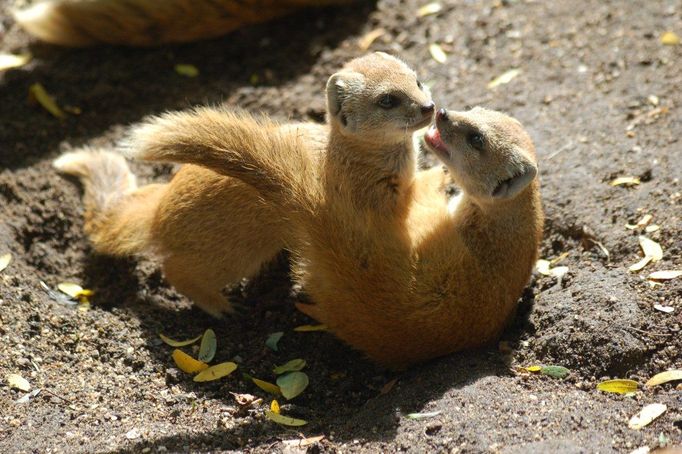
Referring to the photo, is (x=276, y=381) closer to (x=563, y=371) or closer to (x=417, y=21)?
(x=563, y=371)

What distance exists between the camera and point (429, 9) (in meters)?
5.79

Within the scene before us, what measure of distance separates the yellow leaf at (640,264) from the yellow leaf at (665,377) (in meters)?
0.62

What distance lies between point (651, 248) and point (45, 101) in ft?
13.2

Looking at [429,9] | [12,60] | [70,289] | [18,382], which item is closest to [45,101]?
[12,60]

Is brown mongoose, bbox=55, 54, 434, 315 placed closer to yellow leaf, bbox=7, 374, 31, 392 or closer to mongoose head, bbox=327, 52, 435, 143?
mongoose head, bbox=327, 52, 435, 143

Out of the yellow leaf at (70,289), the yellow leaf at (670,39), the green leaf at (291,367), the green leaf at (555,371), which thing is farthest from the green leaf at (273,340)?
the yellow leaf at (670,39)

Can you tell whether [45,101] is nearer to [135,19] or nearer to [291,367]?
[135,19]

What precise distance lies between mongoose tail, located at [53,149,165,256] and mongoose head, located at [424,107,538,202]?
1.61 m

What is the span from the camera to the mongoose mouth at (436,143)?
400 centimetres

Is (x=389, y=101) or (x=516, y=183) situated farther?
(x=389, y=101)

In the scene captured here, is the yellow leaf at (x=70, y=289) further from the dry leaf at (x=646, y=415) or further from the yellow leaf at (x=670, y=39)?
the yellow leaf at (x=670, y=39)

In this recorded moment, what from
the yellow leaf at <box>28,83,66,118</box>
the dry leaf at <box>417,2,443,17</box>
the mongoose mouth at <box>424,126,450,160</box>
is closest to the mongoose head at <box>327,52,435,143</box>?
the mongoose mouth at <box>424,126,450,160</box>

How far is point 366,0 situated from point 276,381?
11.0 ft

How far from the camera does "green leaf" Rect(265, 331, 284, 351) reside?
394cm
